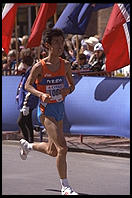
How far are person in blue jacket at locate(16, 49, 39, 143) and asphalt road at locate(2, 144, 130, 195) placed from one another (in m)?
0.59

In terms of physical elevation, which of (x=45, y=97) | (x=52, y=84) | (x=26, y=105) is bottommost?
(x=26, y=105)

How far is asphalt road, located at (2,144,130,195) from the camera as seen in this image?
8352 millimetres

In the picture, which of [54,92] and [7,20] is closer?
[54,92]

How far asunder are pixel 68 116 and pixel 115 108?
0.96 m

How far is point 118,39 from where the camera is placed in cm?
1245

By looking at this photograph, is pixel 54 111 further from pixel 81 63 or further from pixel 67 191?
pixel 81 63

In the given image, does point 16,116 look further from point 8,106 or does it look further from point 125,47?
point 125,47

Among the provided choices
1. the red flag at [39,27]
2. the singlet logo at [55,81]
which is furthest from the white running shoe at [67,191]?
the red flag at [39,27]

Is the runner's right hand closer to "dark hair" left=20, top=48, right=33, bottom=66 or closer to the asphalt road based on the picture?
the asphalt road

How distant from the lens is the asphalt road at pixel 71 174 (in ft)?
27.4

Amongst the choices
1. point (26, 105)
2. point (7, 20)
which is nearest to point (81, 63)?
point (7, 20)

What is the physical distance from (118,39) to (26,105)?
192 centimetres

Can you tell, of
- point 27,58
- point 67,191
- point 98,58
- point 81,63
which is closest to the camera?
point 67,191

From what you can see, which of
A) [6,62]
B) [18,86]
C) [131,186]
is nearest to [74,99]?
[18,86]
